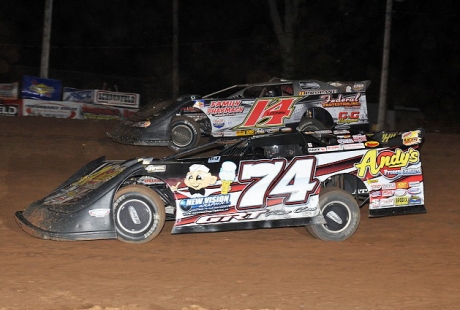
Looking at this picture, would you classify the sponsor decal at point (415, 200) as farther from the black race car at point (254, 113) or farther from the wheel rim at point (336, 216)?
the black race car at point (254, 113)

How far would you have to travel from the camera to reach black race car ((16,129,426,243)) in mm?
7758

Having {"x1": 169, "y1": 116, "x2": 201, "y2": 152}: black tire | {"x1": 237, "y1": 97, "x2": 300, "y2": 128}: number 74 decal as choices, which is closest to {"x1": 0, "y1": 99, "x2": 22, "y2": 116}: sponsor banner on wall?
{"x1": 169, "y1": 116, "x2": 201, "y2": 152}: black tire

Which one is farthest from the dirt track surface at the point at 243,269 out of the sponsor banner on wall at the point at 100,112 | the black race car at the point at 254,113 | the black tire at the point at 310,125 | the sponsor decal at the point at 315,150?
the sponsor banner on wall at the point at 100,112

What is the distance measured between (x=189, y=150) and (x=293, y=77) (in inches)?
822

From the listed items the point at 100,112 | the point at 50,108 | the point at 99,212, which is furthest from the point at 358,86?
the point at 50,108

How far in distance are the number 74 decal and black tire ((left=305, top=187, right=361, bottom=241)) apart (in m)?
6.64

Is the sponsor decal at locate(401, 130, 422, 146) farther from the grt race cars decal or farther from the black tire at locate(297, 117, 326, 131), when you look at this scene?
the black tire at locate(297, 117, 326, 131)

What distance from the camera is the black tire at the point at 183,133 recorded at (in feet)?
48.5

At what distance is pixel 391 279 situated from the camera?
7098 millimetres

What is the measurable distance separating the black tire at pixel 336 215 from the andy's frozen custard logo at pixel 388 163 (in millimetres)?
394

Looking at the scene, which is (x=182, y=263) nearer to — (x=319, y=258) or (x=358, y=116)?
(x=319, y=258)

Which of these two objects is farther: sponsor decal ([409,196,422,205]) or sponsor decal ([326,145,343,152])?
sponsor decal ([409,196,422,205])

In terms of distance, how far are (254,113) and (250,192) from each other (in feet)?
22.9

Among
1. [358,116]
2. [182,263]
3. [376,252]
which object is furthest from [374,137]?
[358,116]
